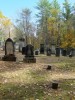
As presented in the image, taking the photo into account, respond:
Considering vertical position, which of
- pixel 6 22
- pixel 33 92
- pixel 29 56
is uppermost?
pixel 6 22

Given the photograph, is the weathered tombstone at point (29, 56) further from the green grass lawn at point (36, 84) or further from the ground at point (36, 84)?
the green grass lawn at point (36, 84)

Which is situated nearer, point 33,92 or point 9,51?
point 33,92

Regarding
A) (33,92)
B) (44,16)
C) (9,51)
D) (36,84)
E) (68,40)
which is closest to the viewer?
(33,92)

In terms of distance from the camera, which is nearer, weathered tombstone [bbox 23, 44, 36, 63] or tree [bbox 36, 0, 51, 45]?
weathered tombstone [bbox 23, 44, 36, 63]

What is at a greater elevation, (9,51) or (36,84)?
(9,51)

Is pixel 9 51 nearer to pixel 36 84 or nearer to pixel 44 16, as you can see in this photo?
pixel 36 84

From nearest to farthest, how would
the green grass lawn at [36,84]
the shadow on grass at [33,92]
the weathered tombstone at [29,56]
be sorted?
the shadow on grass at [33,92], the green grass lawn at [36,84], the weathered tombstone at [29,56]

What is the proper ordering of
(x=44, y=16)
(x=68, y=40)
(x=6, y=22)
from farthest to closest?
(x=6, y=22) → (x=44, y=16) → (x=68, y=40)

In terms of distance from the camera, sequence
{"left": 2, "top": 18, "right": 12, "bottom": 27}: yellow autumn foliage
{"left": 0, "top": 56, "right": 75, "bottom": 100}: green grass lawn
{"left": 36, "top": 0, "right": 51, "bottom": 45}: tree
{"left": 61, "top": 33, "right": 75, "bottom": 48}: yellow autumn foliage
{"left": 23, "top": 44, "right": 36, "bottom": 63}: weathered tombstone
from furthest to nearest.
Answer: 1. {"left": 2, "top": 18, "right": 12, "bottom": 27}: yellow autumn foliage
2. {"left": 36, "top": 0, "right": 51, "bottom": 45}: tree
3. {"left": 61, "top": 33, "right": 75, "bottom": 48}: yellow autumn foliage
4. {"left": 23, "top": 44, "right": 36, "bottom": 63}: weathered tombstone
5. {"left": 0, "top": 56, "right": 75, "bottom": 100}: green grass lawn

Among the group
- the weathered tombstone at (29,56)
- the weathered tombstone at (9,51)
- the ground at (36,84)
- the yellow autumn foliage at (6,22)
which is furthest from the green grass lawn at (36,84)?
the yellow autumn foliage at (6,22)

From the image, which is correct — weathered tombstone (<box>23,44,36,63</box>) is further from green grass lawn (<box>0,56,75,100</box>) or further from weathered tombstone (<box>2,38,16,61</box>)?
green grass lawn (<box>0,56,75,100</box>)

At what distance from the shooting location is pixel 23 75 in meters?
13.7

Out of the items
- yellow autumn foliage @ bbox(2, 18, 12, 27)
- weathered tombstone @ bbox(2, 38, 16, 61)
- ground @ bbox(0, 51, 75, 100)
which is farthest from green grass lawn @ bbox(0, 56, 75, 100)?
yellow autumn foliage @ bbox(2, 18, 12, 27)

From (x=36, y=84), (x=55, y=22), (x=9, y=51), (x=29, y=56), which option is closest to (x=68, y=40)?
(x=55, y=22)
